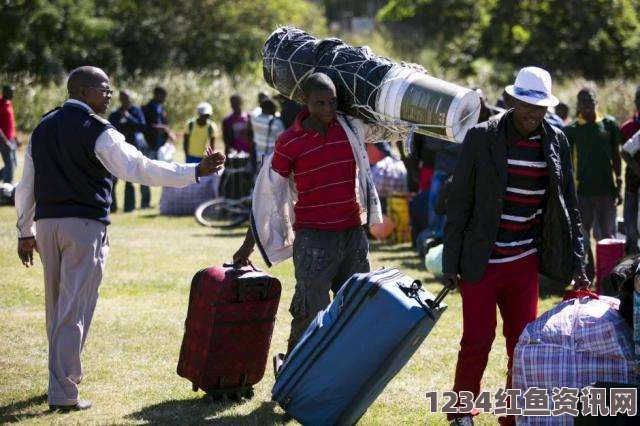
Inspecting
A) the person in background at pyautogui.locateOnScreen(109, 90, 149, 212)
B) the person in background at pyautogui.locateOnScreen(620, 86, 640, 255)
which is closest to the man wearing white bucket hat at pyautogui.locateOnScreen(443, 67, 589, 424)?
the person in background at pyautogui.locateOnScreen(620, 86, 640, 255)

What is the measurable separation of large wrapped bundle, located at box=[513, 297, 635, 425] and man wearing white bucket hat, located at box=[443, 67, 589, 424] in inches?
11.5

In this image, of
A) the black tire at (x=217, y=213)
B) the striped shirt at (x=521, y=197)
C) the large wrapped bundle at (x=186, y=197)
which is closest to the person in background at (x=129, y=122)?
the large wrapped bundle at (x=186, y=197)

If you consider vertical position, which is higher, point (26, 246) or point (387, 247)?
point (26, 246)

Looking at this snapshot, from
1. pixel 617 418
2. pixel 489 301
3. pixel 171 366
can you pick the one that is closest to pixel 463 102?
pixel 489 301

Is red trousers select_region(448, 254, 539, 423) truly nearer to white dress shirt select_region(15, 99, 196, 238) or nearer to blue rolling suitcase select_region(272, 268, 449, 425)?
blue rolling suitcase select_region(272, 268, 449, 425)

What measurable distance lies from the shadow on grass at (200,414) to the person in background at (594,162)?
520 cm

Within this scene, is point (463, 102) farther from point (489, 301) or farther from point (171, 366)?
point (171, 366)

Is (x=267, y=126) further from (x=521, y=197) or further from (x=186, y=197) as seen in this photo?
(x=521, y=197)

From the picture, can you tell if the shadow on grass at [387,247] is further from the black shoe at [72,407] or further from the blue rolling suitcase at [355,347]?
the blue rolling suitcase at [355,347]

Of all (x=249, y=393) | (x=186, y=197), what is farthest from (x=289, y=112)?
(x=249, y=393)

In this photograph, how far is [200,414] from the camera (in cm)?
696

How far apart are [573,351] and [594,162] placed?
18.1 feet

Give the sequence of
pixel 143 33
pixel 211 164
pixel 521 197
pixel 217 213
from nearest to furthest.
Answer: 1. pixel 521 197
2. pixel 211 164
3. pixel 217 213
4. pixel 143 33

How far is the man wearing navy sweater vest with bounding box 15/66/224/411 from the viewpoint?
266 inches
